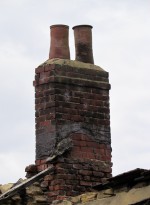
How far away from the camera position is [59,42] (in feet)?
42.6

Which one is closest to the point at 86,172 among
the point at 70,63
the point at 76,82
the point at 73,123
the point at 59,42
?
the point at 73,123

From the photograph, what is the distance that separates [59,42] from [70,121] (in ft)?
3.70

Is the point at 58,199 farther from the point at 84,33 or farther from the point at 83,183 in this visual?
the point at 84,33

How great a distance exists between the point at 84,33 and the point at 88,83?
78 cm

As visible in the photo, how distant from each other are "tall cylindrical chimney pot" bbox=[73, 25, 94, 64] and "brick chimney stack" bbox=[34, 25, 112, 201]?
0.17 m

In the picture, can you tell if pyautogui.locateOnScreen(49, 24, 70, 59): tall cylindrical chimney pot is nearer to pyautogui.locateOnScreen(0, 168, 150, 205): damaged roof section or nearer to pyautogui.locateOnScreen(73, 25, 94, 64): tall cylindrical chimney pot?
pyautogui.locateOnScreen(73, 25, 94, 64): tall cylindrical chimney pot

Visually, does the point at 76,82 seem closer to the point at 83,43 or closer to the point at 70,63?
the point at 70,63

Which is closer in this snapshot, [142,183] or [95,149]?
[142,183]

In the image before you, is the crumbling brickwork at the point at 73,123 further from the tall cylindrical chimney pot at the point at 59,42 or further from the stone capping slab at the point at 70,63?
the tall cylindrical chimney pot at the point at 59,42

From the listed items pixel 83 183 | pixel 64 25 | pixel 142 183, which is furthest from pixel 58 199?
pixel 64 25

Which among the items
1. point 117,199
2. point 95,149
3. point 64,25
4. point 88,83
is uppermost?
point 64,25

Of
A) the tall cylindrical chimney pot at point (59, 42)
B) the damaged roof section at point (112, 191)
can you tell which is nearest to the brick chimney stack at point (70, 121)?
the tall cylindrical chimney pot at point (59, 42)

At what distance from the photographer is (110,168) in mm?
12625

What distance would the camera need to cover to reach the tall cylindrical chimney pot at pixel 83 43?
13.2 meters
